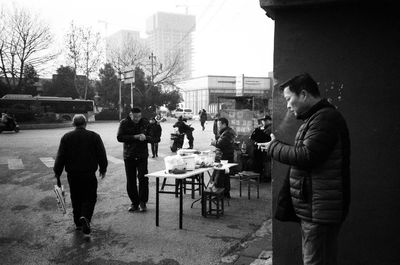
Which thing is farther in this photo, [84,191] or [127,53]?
[127,53]

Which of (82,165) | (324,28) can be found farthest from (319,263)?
(82,165)

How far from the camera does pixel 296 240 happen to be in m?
4.00

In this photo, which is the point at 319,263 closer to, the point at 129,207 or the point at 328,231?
the point at 328,231

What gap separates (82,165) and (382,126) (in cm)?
424

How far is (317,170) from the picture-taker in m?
2.61

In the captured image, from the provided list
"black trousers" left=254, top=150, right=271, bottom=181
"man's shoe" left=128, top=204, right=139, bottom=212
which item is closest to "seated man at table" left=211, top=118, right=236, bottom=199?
"black trousers" left=254, top=150, right=271, bottom=181

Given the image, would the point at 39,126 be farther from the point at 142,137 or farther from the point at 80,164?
the point at 80,164

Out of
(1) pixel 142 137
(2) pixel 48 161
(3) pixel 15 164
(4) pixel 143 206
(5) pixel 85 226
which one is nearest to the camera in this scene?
(5) pixel 85 226

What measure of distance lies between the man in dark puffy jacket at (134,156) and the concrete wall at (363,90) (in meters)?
3.78

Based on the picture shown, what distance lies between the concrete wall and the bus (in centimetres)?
3408

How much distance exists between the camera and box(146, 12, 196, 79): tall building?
45778 millimetres

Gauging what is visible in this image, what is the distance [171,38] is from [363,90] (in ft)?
173

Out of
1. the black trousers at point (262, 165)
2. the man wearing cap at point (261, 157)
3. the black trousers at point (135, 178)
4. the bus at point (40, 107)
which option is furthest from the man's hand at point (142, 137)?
the bus at point (40, 107)

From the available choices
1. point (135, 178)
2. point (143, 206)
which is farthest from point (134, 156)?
point (143, 206)
